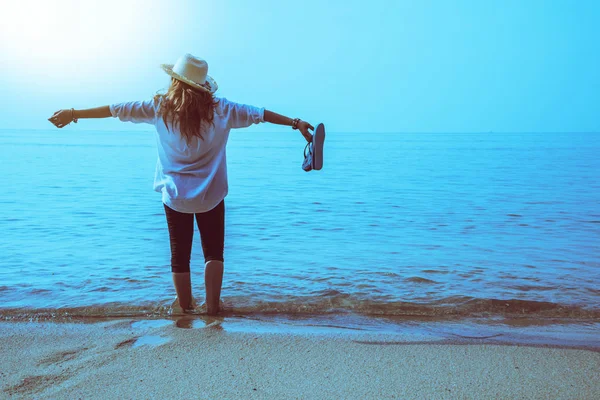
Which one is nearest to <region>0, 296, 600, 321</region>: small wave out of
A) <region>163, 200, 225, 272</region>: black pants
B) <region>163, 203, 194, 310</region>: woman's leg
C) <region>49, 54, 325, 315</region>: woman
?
<region>163, 203, 194, 310</region>: woman's leg

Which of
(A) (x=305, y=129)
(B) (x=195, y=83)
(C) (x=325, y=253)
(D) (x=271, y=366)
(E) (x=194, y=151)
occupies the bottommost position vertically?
(C) (x=325, y=253)

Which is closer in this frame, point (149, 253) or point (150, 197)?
point (149, 253)

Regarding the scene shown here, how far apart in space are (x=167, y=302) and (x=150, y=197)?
835 centimetres

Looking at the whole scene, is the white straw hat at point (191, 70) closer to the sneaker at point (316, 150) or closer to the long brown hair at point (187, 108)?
the long brown hair at point (187, 108)

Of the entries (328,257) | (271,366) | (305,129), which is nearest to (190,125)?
(305,129)

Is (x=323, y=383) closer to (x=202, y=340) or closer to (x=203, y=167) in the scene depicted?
(x=202, y=340)

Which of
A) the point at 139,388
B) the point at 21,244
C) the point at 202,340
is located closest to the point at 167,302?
the point at 202,340

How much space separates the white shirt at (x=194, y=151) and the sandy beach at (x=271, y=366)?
33.7 inches

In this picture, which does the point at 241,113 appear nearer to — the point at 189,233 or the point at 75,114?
the point at 189,233

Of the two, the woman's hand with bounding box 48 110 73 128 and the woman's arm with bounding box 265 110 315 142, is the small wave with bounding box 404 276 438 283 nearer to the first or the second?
the woman's arm with bounding box 265 110 315 142

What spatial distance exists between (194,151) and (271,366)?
1482mm

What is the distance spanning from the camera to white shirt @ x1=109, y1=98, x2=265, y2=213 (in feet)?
12.7

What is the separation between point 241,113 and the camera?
12.8 feet

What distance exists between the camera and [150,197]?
1289cm
